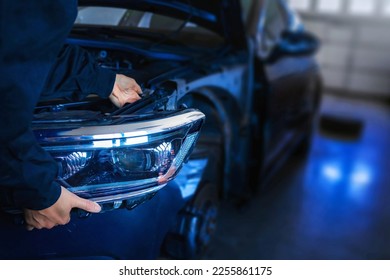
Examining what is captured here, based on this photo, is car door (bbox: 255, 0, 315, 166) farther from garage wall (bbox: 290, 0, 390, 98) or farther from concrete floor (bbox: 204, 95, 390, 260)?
garage wall (bbox: 290, 0, 390, 98)

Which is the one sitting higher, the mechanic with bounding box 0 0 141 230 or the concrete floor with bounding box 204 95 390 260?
the mechanic with bounding box 0 0 141 230

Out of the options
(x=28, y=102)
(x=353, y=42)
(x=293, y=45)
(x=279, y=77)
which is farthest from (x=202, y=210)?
(x=353, y=42)

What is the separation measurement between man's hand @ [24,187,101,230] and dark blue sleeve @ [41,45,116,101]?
0.28 m

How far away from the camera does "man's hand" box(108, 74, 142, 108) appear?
3.42 feet

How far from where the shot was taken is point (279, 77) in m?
2.17

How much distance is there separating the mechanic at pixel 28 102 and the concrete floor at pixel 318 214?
114cm

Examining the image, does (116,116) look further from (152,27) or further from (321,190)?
(321,190)

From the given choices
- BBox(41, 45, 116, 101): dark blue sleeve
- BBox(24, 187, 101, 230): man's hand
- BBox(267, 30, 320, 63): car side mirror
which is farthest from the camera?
BBox(267, 30, 320, 63): car side mirror

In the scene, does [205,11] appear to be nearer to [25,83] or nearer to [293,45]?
[293,45]

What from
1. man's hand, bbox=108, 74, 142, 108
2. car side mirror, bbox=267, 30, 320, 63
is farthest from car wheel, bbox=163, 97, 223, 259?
car side mirror, bbox=267, 30, 320, 63

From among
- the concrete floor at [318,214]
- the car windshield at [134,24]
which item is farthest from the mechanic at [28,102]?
the concrete floor at [318,214]

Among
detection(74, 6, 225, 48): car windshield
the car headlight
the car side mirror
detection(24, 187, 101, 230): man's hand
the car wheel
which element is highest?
detection(74, 6, 225, 48): car windshield

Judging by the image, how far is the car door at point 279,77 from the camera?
1.99 metres
